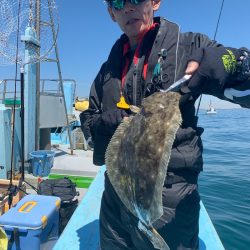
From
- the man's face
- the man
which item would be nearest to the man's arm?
the man

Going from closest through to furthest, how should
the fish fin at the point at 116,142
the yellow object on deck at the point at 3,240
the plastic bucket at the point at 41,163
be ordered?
1. the fish fin at the point at 116,142
2. the yellow object on deck at the point at 3,240
3. the plastic bucket at the point at 41,163

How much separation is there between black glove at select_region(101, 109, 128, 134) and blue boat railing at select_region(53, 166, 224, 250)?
70.3 inches

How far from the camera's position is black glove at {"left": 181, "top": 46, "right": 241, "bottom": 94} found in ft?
6.86

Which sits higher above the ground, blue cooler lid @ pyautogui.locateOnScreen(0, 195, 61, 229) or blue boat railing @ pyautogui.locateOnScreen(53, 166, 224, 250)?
blue cooler lid @ pyautogui.locateOnScreen(0, 195, 61, 229)

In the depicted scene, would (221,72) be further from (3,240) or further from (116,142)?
(3,240)

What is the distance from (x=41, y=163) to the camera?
23.0 ft

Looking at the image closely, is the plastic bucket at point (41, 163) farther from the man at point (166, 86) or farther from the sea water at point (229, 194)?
the man at point (166, 86)

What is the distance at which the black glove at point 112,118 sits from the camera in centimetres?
247

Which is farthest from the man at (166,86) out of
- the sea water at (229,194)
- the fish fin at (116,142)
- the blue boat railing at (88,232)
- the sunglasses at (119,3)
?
the sea water at (229,194)

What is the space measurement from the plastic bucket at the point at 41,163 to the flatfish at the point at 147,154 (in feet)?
16.6

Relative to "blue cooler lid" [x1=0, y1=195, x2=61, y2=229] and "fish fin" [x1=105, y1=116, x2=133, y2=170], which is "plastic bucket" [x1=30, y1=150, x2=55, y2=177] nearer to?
"blue cooler lid" [x1=0, y1=195, x2=61, y2=229]

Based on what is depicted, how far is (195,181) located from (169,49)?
1126 millimetres

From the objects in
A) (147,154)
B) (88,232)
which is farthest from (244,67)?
(88,232)

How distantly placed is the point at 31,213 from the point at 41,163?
3.26 metres
